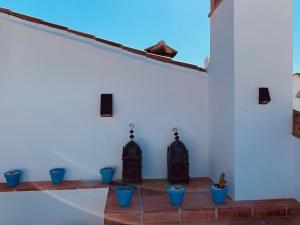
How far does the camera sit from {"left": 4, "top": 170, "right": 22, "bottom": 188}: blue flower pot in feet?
13.8

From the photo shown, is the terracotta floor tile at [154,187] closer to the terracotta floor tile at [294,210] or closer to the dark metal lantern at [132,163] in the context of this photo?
the dark metal lantern at [132,163]

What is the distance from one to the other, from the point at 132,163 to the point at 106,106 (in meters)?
1.10

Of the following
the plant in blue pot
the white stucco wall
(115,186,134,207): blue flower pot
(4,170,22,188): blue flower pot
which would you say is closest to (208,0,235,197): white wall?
the plant in blue pot

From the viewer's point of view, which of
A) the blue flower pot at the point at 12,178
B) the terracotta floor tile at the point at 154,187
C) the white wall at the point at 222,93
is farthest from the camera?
the blue flower pot at the point at 12,178

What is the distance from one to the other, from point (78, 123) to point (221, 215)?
280 cm

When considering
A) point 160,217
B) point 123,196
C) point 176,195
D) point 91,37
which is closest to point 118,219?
point 123,196

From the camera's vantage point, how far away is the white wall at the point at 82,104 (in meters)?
4.50

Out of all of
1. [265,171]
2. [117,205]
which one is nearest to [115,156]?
[117,205]

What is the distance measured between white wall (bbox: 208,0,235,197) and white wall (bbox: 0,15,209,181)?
0.35m

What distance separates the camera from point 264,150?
3633 mm

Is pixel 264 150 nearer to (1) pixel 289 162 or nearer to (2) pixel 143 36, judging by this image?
(1) pixel 289 162

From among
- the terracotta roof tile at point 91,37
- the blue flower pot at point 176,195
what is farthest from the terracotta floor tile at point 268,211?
the terracotta roof tile at point 91,37

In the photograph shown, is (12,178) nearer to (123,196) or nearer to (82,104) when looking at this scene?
(82,104)

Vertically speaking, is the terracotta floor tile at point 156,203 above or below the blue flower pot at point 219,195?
below
